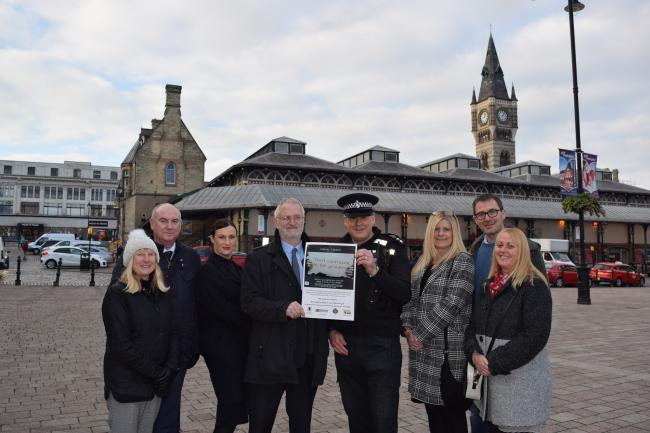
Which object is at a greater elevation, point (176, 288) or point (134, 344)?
point (176, 288)

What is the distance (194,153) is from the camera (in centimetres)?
4766

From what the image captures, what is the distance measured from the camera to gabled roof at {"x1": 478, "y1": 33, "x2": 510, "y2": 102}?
108 metres

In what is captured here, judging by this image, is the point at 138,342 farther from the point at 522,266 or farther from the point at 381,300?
the point at 522,266

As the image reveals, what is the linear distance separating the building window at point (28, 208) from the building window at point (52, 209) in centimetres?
154

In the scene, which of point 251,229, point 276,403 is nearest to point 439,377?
point 276,403

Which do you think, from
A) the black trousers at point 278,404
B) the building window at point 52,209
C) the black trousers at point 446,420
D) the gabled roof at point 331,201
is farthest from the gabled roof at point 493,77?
the black trousers at point 278,404

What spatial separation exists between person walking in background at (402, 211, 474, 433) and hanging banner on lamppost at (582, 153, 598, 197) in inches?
635

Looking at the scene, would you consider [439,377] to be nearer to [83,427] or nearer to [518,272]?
[518,272]

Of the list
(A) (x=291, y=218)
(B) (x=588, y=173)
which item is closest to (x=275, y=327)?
(A) (x=291, y=218)

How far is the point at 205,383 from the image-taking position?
22.3 ft

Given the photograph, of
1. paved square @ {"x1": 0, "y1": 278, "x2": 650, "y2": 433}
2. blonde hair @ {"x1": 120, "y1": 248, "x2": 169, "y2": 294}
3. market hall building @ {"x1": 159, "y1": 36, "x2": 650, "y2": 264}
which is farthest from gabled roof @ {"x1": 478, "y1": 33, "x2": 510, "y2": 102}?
blonde hair @ {"x1": 120, "y1": 248, "x2": 169, "y2": 294}

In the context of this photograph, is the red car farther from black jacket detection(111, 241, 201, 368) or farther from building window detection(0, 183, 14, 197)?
building window detection(0, 183, 14, 197)

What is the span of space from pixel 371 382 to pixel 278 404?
76 centimetres

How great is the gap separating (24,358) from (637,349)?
37.1 ft
